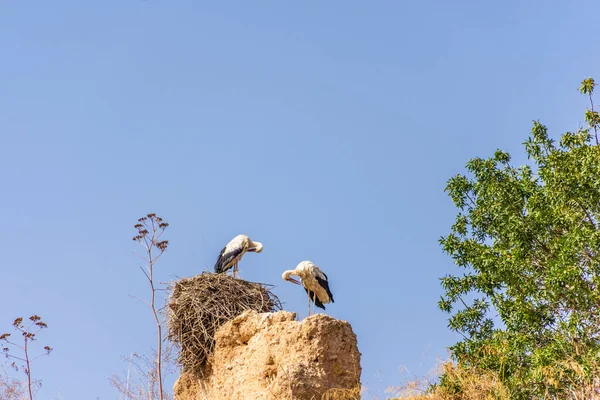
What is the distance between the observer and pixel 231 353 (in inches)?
487

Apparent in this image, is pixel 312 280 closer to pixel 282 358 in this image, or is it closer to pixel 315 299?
pixel 315 299

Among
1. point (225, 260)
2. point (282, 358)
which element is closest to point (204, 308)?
point (282, 358)

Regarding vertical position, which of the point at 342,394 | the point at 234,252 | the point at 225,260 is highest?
the point at 234,252

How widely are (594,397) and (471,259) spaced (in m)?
7.33

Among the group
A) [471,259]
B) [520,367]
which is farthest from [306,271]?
[520,367]

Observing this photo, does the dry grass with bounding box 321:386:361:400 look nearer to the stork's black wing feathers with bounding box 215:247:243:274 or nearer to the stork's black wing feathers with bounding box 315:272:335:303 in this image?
the stork's black wing feathers with bounding box 315:272:335:303

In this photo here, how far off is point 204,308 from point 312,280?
2.84 metres

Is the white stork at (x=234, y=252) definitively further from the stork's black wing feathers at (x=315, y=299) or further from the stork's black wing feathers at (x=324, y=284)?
the stork's black wing feathers at (x=324, y=284)

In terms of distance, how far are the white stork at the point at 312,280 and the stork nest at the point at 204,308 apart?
1863 mm

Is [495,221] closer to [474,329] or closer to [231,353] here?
[474,329]

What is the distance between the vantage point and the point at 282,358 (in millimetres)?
11398

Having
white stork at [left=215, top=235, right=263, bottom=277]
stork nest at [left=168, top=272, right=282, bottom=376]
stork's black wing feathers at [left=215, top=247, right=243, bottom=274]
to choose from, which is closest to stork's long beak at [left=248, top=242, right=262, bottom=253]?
white stork at [left=215, top=235, right=263, bottom=277]

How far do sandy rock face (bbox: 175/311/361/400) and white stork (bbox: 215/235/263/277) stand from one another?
11.2 ft

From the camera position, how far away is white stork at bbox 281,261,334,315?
15.4m
